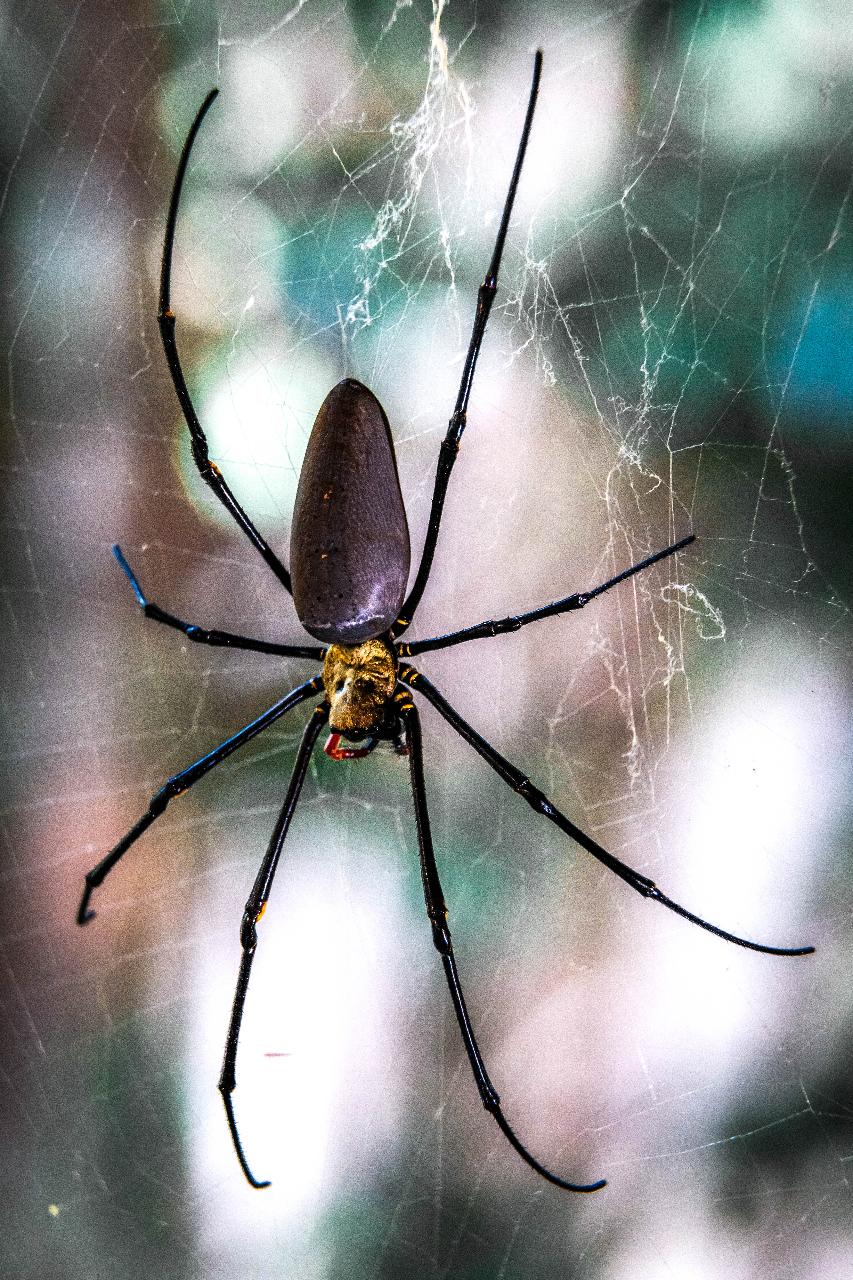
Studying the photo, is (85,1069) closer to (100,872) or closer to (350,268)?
(100,872)

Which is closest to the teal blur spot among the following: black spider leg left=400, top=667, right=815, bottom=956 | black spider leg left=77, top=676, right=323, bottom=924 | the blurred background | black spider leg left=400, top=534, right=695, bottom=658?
the blurred background

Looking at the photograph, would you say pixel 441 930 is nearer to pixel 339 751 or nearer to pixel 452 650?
pixel 339 751

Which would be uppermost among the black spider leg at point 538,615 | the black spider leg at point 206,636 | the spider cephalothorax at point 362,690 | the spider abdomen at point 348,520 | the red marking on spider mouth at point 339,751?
the spider abdomen at point 348,520

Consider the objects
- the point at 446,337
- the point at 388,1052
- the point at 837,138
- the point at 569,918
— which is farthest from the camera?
the point at 388,1052

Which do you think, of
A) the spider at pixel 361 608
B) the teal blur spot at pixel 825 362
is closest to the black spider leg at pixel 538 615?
the spider at pixel 361 608

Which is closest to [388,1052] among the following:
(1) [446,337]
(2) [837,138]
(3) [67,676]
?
(3) [67,676]

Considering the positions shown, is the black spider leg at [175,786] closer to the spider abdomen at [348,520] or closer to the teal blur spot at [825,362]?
the spider abdomen at [348,520]
